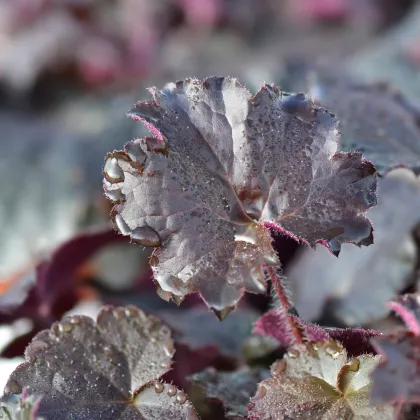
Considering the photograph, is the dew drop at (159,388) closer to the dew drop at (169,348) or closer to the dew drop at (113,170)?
the dew drop at (169,348)

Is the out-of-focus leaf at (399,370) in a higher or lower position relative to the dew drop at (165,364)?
higher

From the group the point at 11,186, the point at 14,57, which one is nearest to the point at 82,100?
the point at 14,57

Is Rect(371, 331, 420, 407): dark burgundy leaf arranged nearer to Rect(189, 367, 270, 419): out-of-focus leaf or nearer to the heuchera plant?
the heuchera plant

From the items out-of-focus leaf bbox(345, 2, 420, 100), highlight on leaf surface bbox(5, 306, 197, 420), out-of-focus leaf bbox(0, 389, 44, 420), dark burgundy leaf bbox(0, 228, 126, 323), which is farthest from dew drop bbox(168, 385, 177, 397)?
out-of-focus leaf bbox(345, 2, 420, 100)

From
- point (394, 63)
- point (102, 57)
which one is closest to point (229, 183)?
point (394, 63)

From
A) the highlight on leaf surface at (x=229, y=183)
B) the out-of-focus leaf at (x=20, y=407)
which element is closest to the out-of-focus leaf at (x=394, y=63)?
the highlight on leaf surface at (x=229, y=183)

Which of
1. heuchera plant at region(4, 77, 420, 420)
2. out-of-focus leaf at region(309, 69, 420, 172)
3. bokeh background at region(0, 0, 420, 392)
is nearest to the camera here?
heuchera plant at region(4, 77, 420, 420)
